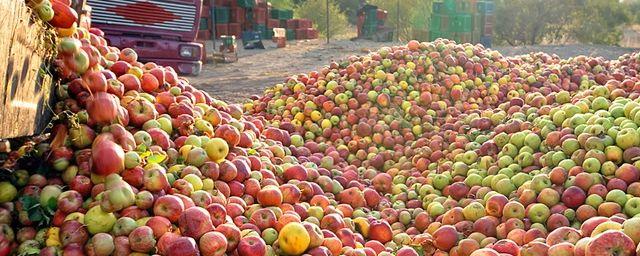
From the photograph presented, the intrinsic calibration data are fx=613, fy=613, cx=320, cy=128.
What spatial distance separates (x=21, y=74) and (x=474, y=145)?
411cm

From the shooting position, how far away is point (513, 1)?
31.3m

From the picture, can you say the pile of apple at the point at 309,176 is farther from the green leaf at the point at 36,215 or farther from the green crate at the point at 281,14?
the green crate at the point at 281,14

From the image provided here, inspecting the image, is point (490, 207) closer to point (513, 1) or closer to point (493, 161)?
point (493, 161)

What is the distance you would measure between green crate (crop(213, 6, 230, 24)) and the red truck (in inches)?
635

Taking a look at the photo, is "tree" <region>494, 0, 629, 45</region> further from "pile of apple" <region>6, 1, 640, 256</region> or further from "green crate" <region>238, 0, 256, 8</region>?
"pile of apple" <region>6, 1, 640, 256</region>

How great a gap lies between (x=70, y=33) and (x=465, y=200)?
306 cm

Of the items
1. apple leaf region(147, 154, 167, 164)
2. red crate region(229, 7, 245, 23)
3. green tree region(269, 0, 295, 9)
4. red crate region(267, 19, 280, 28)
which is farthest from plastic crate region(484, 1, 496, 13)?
apple leaf region(147, 154, 167, 164)

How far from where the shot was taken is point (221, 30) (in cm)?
2850

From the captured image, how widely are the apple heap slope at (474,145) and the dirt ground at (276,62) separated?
19.1ft

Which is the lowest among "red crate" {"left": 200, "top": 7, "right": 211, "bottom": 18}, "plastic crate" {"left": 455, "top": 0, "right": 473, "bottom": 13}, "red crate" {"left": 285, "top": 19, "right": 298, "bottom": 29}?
"red crate" {"left": 285, "top": 19, "right": 298, "bottom": 29}

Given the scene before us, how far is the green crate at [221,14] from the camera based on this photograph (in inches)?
1096

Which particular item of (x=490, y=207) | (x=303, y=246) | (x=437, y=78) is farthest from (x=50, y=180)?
(x=437, y=78)

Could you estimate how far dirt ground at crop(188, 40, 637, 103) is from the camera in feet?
49.6

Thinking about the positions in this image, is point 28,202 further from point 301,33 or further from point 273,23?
point 301,33
